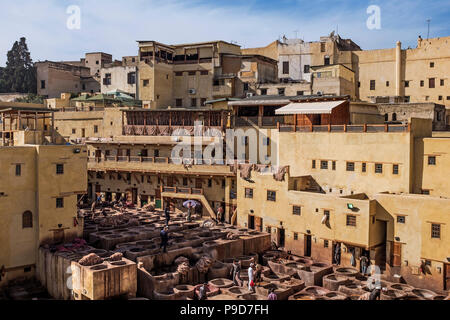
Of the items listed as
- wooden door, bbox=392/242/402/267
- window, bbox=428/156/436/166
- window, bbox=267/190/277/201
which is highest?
window, bbox=428/156/436/166

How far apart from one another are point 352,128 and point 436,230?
9.52m

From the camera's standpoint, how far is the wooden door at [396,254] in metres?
27.1

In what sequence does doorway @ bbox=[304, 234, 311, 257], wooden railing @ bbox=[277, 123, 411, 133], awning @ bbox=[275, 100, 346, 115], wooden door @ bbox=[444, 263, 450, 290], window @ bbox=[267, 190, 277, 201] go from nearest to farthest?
wooden door @ bbox=[444, 263, 450, 290] < wooden railing @ bbox=[277, 123, 411, 133] < doorway @ bbox=[304, 234, 311, 257] < window @ bbox=[267, 190, 277, 201] < awning @ bbox=[275, 100, 346, 115]

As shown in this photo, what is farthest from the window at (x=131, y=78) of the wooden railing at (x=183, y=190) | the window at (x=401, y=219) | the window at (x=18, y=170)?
the window at (x=401, y=219)

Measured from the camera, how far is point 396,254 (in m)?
27.2

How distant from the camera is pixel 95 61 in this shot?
2972 inches

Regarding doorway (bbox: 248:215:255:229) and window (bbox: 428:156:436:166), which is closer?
window (bbox: 428:156:436:166)

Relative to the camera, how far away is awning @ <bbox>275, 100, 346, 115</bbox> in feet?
113

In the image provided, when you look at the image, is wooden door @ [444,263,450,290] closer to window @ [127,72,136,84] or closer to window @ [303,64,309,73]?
window @ [303,64,309,73]

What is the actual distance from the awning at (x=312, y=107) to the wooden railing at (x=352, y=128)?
1281 millimetres

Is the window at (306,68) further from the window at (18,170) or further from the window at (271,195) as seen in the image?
the window at (18,170)

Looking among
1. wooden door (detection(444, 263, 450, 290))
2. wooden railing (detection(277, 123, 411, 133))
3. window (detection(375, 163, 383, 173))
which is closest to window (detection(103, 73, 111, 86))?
wooden railing (detection(277, 123, 411, 133))

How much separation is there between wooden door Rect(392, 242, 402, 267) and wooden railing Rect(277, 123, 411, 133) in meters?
7.66

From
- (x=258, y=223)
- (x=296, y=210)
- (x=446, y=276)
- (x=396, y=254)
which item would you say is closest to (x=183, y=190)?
(x=258, y=223)
